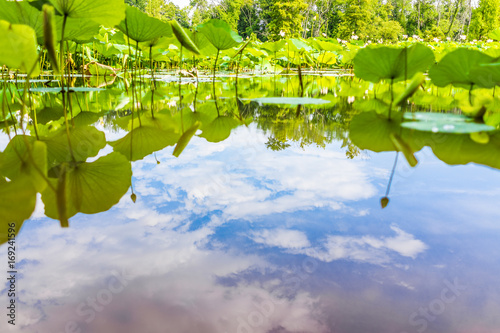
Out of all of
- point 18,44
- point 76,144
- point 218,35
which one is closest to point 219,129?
point 76,144

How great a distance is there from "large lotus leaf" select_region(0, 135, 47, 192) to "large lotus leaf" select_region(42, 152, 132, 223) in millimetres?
35

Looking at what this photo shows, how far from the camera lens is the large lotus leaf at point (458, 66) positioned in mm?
1370

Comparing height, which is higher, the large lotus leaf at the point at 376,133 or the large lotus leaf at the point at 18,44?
the large lotus leaf at the point at 18,44

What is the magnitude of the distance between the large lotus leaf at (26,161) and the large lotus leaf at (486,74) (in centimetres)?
125

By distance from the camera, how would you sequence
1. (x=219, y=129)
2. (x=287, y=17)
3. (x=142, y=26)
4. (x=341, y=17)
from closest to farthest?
(x=219, y=129) → (x=142, y=26) → (x=287, y=17) → (x=341, y=17)

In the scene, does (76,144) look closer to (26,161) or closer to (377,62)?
(26,161)

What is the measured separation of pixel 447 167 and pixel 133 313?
65 cm

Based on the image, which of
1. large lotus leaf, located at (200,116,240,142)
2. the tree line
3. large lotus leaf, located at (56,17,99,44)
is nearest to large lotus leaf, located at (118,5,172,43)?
large lotus leaf, located at (56,17,99,44)

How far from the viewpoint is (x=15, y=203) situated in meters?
0.52

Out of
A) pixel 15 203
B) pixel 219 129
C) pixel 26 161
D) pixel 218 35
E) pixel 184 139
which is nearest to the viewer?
pixel 15 203

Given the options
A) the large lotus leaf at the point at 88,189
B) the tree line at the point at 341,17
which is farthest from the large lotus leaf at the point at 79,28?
the tree line at the point at 341,17

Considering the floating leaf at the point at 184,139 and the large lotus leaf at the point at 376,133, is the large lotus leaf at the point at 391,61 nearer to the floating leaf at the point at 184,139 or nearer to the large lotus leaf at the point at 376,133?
the large lotus leaf at the point at 376,133

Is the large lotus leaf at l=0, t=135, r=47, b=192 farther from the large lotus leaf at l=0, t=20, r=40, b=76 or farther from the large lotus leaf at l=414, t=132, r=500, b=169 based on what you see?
the large lotus leaf at l=414, t=132, r=500, b=169

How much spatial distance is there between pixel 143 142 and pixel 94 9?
0.81m
